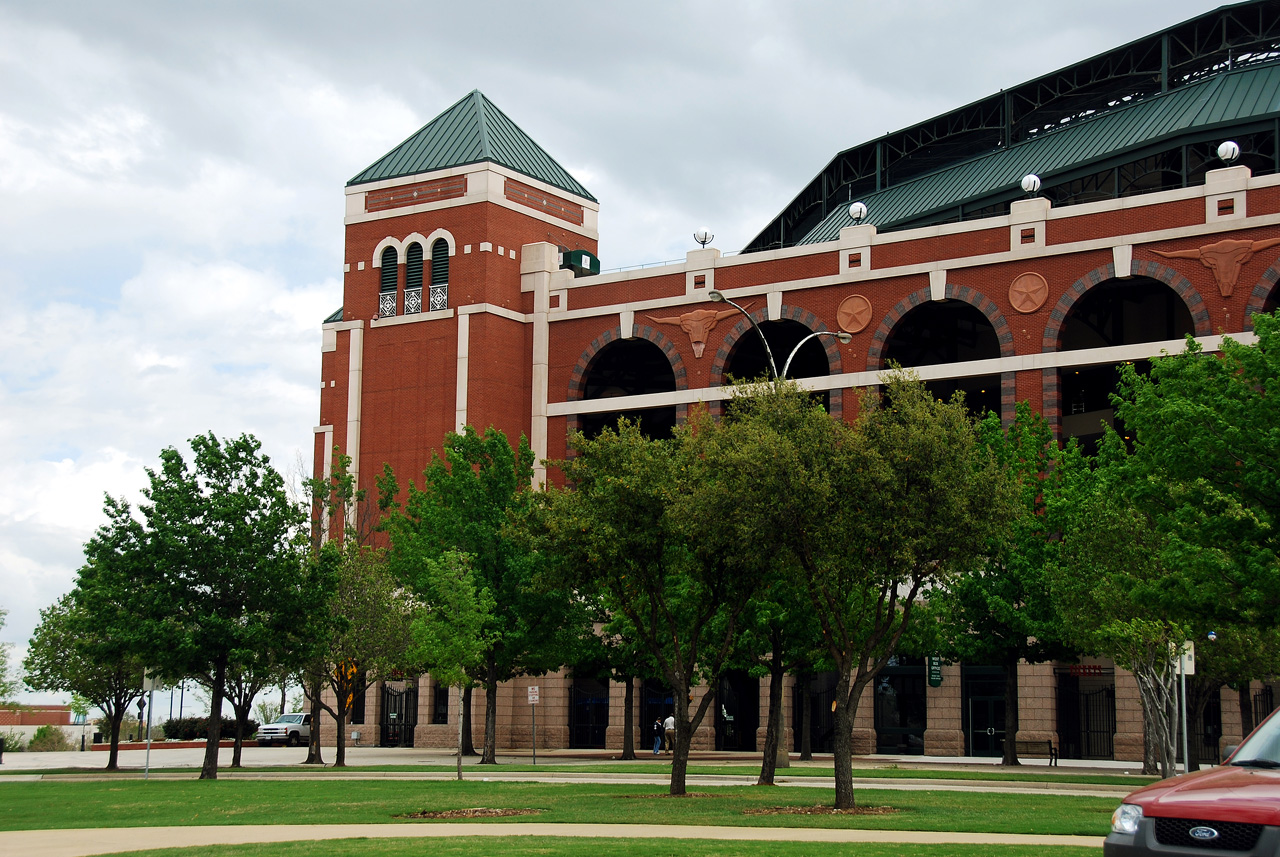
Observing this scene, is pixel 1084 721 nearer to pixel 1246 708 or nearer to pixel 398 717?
pixel 1246 708

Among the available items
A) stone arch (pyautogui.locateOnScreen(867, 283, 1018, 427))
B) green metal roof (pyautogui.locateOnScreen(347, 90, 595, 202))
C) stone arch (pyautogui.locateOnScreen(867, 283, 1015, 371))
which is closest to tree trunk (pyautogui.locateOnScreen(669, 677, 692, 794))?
stone arch (pyautogui.locateOnScreen(867, 283, 1018, 427))

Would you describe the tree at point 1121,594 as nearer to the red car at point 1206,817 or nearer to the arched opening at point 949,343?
the red car at point 1206,817

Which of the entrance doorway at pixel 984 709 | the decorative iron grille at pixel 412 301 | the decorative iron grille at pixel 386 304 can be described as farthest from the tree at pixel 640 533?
the decorative iron grille at pixel 386 304

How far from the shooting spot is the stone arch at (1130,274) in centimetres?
4562

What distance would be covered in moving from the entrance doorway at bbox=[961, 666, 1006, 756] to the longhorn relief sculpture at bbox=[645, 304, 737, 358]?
1616 centimetres

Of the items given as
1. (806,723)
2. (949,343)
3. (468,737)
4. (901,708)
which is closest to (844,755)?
(806,723)

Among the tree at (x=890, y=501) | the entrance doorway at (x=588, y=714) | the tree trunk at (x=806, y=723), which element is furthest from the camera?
the entrance doorway at (x=588, y=714)

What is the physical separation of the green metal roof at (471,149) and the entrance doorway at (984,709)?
28992 millimetres

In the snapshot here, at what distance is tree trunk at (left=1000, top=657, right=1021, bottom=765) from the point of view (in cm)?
4075

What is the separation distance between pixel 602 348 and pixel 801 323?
9.13 metres

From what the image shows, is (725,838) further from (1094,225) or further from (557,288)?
(557,288)

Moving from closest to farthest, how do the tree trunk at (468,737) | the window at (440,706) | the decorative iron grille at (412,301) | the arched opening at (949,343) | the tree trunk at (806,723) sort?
the tree trunk at (806,723), the tree trunk at (468,737), the arched opening at (949,343), the window at (440,706), the decorative iron grille at (412,301)

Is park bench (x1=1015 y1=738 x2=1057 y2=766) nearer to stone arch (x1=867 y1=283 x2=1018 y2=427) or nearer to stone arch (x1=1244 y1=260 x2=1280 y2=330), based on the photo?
stone arch (x1=867 y1=283 x2=1018 y2=427)

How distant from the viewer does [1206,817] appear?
8.68 m
